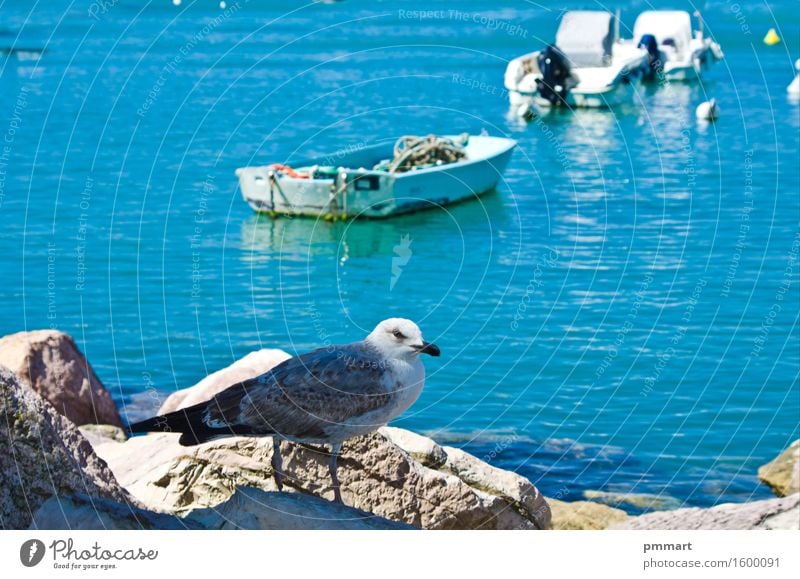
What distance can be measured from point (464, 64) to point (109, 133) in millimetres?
19652

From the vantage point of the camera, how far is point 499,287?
108ft

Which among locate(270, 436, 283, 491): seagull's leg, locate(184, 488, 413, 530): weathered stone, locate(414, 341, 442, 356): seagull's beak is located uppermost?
locate(414, 341, 442, 356): seagull's beak

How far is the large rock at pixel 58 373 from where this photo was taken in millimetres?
19297

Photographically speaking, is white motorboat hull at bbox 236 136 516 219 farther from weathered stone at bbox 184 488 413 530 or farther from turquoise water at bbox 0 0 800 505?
weathered stone at bbox 184 488 413 530

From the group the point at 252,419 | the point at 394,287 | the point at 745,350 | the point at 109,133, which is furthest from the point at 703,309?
the point at 109,133

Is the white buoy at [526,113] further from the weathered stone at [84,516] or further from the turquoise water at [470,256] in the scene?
the weathered stone at [84,516]

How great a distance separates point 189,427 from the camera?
443 inches

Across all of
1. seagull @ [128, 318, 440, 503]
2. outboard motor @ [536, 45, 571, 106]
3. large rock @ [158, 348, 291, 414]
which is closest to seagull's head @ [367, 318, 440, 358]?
seagull @ [128, 318, 440, 503]

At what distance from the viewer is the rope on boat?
121 feet

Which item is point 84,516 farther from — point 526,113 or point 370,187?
point 526,113

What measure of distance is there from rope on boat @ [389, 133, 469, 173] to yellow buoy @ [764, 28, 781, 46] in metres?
33.1

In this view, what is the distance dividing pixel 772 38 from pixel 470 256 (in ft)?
120

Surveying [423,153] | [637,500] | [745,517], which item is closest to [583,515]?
[637,500]

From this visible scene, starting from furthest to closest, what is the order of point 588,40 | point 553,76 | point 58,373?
point 588,40 → point 553,76 → point 58,373
